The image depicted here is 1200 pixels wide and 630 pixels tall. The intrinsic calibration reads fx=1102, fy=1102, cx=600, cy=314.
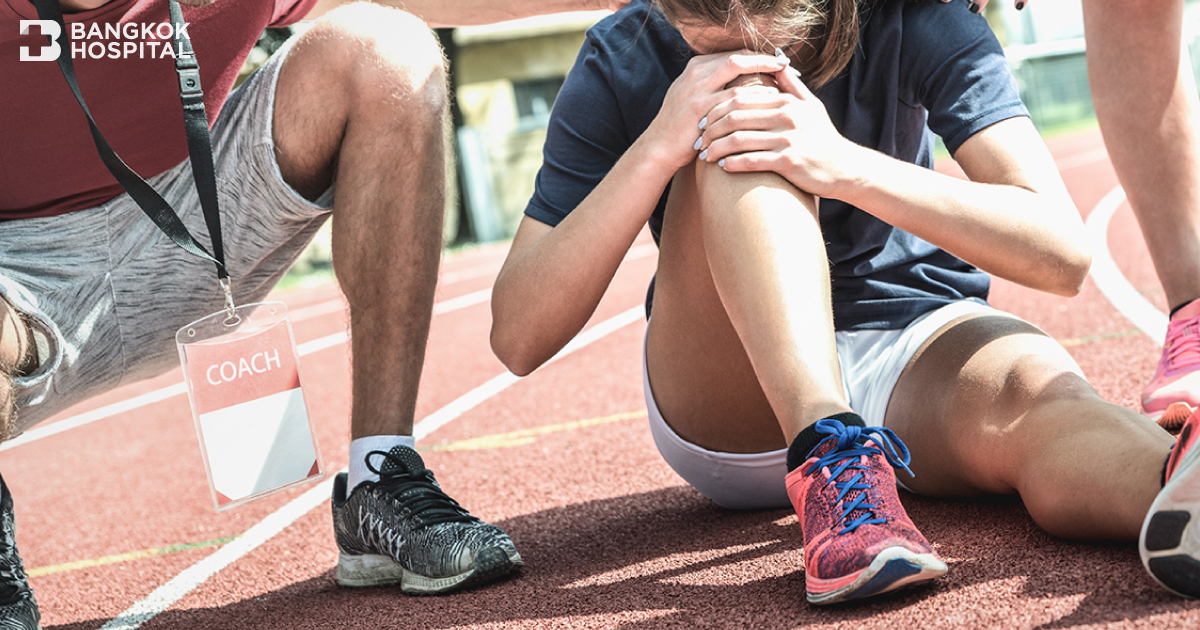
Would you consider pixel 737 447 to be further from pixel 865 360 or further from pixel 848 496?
pixel 848 496

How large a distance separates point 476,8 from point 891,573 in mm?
1677

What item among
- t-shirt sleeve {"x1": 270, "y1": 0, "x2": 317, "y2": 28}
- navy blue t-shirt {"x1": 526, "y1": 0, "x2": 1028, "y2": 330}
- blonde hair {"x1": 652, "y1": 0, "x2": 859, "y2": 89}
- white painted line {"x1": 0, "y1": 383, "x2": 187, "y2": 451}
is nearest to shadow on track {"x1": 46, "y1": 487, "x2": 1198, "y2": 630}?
navy blue t-shirt {"x1": 526, "y1": 0, "x2": 1028, "y2": 330}

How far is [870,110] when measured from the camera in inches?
85.7

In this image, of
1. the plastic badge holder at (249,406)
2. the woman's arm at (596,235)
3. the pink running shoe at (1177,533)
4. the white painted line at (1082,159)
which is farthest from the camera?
the white painted line at (1082,159)

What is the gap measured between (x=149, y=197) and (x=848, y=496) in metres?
1.46

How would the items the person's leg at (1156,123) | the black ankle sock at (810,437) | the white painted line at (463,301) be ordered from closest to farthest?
the black ankle sock at (810,437) → the person's leg at (1156,123) → the white painted line at (463,301)

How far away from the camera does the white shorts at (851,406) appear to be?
84.4 inches

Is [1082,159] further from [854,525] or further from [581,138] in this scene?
[854,525]

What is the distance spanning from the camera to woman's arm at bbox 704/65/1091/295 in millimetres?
1800

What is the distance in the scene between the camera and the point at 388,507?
85.6 inches

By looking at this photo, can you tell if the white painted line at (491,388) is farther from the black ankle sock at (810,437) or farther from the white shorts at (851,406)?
the black ankle sock at (810,437)

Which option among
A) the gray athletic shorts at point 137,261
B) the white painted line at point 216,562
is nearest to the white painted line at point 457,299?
the white painted line at point 216,562

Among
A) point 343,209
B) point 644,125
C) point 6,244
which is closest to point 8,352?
point 6,244

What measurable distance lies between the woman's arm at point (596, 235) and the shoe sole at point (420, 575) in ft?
1.27
